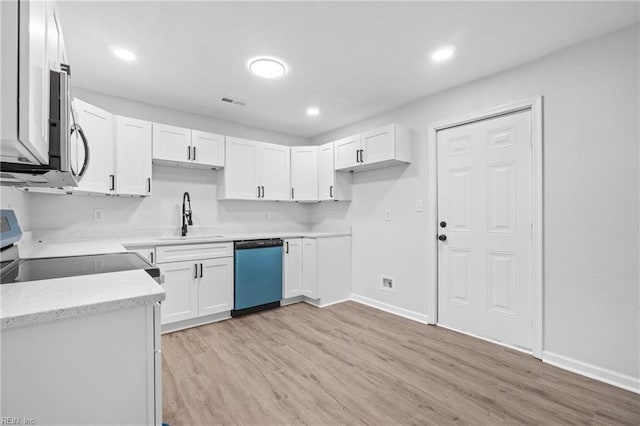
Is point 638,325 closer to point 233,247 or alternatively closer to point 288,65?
point 288,65

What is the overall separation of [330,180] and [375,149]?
81cm

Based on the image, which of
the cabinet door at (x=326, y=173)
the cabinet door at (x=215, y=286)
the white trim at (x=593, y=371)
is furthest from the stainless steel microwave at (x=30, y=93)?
the white trim at (x=593, y=371)

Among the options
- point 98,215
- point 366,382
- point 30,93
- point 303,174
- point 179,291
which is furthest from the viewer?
point 303,174

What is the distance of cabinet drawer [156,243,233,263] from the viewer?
2857mm

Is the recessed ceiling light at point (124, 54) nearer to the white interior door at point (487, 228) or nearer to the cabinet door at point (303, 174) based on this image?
the cabinet door at point (303, 174)

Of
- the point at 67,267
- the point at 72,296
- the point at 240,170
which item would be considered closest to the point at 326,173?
the point at 240,170

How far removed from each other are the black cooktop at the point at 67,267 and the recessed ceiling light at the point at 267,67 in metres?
1.77

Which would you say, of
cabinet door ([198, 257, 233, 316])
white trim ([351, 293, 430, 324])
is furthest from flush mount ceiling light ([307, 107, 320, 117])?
white trim ([351, 293, 430, 324])

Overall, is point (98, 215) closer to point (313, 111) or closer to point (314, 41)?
point (313, 111)

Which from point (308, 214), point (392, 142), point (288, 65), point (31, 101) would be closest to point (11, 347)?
point (31, 101)

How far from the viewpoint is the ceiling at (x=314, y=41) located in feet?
6.08

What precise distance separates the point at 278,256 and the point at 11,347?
9.51 ft

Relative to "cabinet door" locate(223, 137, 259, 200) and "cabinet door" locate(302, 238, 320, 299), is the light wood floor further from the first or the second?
"cabinet door" locate(223, 137, 259, 200)

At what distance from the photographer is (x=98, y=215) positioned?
3.05m
